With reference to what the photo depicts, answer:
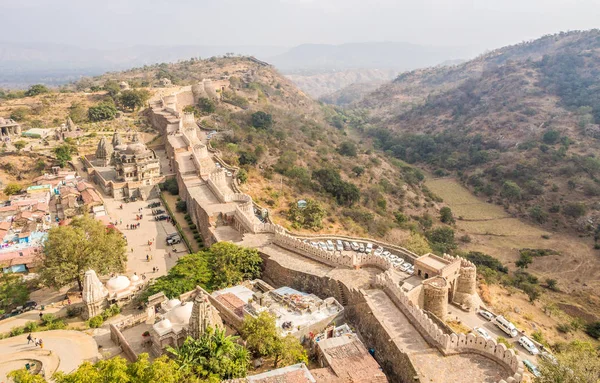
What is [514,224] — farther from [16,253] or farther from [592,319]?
[16,253]

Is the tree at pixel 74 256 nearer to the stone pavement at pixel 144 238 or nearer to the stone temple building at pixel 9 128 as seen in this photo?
the stone pavement at pixel 144 238

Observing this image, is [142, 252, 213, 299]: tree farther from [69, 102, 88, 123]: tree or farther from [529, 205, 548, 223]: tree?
[529, 205, 548, 223]: tree

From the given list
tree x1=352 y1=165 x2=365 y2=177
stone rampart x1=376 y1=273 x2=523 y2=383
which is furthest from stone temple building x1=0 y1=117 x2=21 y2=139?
stone rampart x1=376 y1=273 x2=523 y2=383

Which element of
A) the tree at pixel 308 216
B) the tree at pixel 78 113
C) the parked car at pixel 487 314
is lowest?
the parked car at pixel 487 314

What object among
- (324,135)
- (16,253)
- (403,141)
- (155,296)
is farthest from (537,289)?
(403,141)

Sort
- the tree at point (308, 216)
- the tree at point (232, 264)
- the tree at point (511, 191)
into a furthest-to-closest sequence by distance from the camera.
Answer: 1. the tree at point (511, 191)
2. the tree at point (308, 216)
3. the tree at point (232, 264)

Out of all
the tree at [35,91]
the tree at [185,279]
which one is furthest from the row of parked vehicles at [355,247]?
the tree at [35,91]
